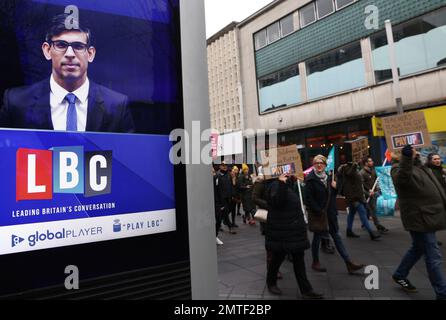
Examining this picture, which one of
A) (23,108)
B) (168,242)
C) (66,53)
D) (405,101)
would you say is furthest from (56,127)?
(405,101)

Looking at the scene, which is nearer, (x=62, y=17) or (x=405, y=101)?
(x=62, y=17)

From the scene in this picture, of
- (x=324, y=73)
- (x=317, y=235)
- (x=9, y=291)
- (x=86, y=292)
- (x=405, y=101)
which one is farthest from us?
(x=324, y=73)

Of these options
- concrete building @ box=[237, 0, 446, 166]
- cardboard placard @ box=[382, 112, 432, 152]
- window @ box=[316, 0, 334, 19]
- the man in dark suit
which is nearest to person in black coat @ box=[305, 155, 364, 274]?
cardboard placard @ box=[382, 112, 432, 152]

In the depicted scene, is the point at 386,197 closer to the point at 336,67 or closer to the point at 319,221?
the point at 319,221

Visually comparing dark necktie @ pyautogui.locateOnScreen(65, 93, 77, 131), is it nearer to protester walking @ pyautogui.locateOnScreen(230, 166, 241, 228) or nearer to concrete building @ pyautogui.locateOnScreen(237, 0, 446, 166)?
protester walking @ pyautogui.locateOnScreen(230, 166, 241, 228)

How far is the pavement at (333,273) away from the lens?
Answer: 4.84 meters

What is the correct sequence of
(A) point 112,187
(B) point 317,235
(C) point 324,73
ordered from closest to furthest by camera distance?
(A) point 112,187 < (B) point 317,235 < (C) point 324,73

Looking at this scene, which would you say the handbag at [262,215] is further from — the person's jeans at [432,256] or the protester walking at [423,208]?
the person's jeans at [432,256]

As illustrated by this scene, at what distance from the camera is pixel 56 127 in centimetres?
199

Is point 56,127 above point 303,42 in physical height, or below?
below

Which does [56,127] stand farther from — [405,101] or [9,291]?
[405,101]

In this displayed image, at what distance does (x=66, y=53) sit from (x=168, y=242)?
131 cm

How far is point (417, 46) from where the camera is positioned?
16.6 meters

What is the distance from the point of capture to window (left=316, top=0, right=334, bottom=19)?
20.5 meters
